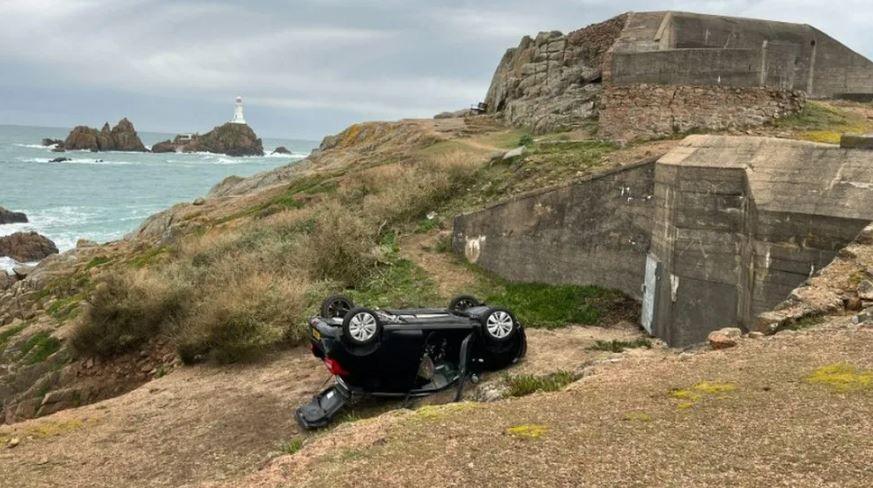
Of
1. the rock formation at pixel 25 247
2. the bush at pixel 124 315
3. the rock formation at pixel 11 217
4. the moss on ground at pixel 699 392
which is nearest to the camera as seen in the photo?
the moss on ground at pixel 699 392

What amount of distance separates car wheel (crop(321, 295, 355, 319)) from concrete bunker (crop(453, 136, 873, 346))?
180 inches

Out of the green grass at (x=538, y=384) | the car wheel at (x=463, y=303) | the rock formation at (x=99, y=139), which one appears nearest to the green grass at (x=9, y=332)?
the car wheel at (x=463, y=303)

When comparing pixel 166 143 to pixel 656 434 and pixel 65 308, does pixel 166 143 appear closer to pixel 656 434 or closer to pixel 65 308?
pixel 65 308

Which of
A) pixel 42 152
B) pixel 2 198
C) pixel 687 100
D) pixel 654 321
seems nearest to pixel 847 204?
pixel 654 321

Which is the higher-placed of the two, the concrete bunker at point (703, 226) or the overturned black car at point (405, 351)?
the concrete bunker at point (703, 226)

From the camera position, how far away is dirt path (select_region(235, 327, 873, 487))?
13.5ft

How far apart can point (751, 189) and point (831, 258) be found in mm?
1360

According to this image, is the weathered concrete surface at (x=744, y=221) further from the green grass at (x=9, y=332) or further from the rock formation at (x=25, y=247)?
the rock formation at (x=25, y=247)

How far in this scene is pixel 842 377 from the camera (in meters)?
5.13

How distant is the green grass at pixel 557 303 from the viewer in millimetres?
11398

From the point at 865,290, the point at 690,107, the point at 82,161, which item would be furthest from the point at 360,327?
the point at 82,161

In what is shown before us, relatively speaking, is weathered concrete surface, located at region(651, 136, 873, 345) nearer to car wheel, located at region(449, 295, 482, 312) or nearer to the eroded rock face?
car wheel, located at region(449, 295, 482, 312)

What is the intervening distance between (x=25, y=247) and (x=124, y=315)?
24.1 m

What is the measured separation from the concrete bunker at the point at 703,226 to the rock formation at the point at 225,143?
120 m
